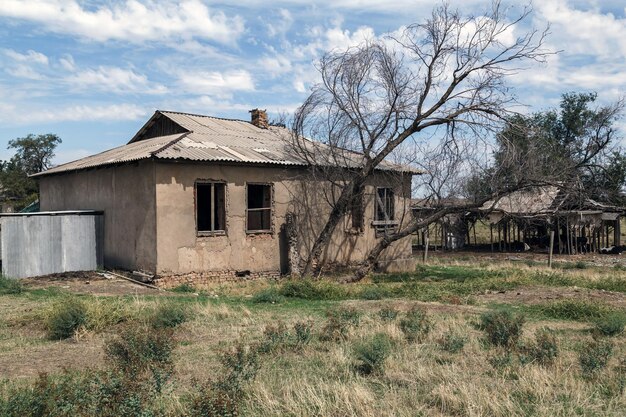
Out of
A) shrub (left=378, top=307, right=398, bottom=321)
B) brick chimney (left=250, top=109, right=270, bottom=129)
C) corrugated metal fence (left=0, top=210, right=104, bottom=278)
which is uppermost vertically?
brick chimney (left=250, top=109, right=270, bottom=129)

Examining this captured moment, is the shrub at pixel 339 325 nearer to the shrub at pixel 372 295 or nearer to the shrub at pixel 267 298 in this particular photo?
the shrub at pixel 267 298

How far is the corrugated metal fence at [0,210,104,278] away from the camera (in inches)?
599

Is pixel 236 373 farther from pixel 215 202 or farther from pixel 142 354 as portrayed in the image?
pixel 215 202

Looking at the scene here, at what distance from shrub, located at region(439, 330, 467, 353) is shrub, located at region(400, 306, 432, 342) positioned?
1.25ft

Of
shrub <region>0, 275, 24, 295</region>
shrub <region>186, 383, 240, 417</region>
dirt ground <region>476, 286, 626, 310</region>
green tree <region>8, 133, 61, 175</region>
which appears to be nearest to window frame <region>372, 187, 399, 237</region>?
dirt ground <region>476, 286, 626, 310</region>

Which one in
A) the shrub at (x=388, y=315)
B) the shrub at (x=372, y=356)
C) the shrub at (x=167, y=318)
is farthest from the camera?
the shrub at (x=388, y=315)

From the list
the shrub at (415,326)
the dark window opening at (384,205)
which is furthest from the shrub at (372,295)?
the dark window opening at (384,205)

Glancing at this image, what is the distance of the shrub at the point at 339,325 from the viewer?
839 centimetres

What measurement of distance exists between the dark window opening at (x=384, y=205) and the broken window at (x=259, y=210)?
4.32 metres

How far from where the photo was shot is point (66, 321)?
28.6 feet

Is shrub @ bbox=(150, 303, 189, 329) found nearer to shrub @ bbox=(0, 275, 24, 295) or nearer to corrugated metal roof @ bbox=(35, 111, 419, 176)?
shrub @ bbox=(0, 275, 24, 295)

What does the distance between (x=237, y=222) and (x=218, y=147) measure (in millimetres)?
2377

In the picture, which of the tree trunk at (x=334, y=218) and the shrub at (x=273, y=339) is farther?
the tree trunk at (x=334, y=218)

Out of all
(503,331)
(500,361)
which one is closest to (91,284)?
(503,331)
